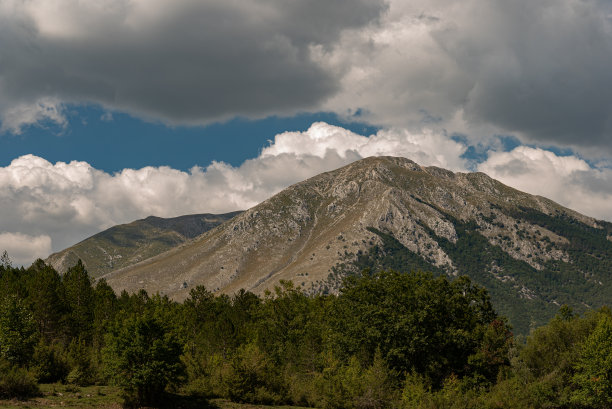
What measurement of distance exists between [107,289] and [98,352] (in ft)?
160

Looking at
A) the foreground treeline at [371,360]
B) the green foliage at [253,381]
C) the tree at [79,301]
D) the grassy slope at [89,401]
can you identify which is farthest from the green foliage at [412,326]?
the tree at [79,301]

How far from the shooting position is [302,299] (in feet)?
326

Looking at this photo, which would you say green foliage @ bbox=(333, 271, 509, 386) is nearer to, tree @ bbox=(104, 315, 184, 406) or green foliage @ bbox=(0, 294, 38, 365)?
tree @ bbox=(104, 315, 184, 406)

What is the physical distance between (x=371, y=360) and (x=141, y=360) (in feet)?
96.0

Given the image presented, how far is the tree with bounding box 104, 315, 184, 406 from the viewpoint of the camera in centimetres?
5216

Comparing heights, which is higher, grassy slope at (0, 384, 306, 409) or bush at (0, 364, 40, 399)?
bush at (0, 364, 40, 399)

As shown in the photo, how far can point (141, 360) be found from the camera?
175 feet

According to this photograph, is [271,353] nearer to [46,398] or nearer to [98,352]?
[98,352]

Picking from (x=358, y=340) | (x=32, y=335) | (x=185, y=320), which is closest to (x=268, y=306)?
(x=185, y=320)

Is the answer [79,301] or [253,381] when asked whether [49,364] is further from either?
[79,301]

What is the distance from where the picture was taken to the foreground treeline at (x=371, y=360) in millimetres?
53562

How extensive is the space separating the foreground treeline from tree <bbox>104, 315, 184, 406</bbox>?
11cm

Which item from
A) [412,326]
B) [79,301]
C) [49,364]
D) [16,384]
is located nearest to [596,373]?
[412,326]

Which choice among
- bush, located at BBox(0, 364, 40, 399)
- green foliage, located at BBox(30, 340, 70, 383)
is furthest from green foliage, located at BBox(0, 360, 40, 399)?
green foliage, located at BBox(30, 340, 70, 383)
